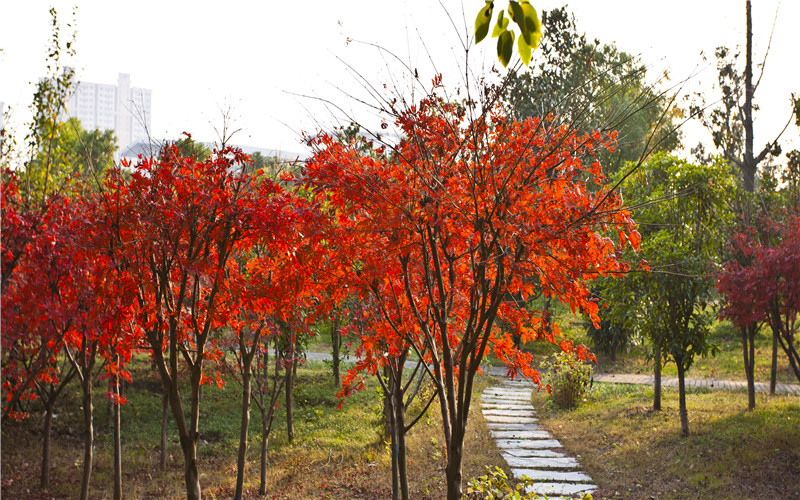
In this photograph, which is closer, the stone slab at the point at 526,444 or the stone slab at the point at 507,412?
the stone slab at the point at 526,444

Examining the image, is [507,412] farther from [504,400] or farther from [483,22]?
[483,22]

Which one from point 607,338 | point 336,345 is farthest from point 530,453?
point 607,338

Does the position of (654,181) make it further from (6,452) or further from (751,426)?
(6,452)

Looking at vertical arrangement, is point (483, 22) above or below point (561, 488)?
above

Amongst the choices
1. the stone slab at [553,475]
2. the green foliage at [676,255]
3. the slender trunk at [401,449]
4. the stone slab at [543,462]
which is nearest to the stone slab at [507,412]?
the green foliage at [676,255]

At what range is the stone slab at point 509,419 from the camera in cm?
950

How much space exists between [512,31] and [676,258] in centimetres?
744

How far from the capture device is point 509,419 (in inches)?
380

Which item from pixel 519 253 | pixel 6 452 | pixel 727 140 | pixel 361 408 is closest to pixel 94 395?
pixel 6 452

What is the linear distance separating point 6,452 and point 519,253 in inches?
316

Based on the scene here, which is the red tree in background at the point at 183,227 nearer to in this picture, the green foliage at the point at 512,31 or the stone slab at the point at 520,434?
the green foliage at the point at 512,31

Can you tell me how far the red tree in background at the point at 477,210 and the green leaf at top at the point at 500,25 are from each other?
72.2 inches

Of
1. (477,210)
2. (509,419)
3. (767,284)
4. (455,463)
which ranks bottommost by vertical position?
(509,419)

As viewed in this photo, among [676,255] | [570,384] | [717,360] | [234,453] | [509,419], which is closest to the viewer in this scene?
[676,255]
